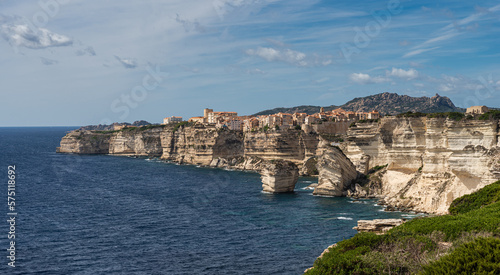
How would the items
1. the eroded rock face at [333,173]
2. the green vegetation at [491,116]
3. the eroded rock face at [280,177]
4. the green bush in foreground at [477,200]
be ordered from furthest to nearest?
the eroded rock face at [280,177]
the eroded rock face at [333,173]
the green vegetation at [491,116]
the green bush in foreground at [477,200]

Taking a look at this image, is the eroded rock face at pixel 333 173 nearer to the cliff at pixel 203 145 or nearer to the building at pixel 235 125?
the cliff at pixel 203 145

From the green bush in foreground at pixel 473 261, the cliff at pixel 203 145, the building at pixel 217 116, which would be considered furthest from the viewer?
the building at pixel 217 116

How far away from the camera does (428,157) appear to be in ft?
164

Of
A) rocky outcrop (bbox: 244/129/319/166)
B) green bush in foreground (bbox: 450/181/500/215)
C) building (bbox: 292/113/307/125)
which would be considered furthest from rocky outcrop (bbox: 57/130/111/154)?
green bush in foreground (bbox: 450/181/500/215)

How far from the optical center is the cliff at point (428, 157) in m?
44.6

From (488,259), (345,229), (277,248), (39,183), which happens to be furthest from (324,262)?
(39,183)

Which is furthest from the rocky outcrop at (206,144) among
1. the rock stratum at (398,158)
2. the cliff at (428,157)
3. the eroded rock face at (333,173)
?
the eroded rock face at (333,173)

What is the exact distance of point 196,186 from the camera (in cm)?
7225

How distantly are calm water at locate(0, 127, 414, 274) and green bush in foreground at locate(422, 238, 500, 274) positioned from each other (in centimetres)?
1571

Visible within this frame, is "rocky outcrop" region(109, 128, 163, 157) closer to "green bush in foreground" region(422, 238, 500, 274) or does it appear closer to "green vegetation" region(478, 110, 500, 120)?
"green vegetation" region(478, 110, 500, 120)

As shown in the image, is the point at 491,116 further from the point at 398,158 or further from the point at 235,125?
the point at 235,125

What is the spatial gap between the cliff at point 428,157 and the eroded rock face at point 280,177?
32.2 ft

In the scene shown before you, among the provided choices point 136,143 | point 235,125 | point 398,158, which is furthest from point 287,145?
point 136,143

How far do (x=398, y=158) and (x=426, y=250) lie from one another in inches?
1628
